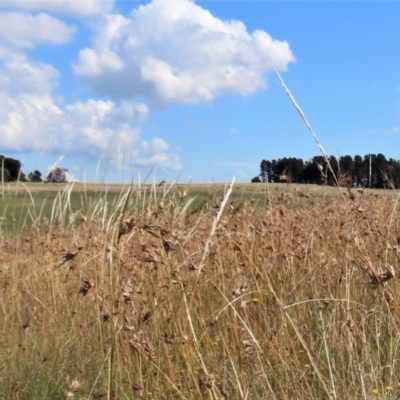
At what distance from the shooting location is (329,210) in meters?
4.39

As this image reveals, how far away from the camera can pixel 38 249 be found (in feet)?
15.1

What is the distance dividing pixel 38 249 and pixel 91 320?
5.52 ft

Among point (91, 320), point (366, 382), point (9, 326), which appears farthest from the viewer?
point (9, 326)

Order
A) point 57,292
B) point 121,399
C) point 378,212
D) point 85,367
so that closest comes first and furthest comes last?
point 121,399, point 85,367, point 57,292, point 378,212

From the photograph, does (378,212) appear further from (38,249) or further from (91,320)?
(38,249)

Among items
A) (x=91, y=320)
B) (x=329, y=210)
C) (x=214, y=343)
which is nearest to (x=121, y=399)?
(x=214, y=343)

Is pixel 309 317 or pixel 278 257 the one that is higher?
pixel 278 257

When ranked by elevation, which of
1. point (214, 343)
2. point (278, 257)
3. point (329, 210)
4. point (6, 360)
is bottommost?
point (6, 360)

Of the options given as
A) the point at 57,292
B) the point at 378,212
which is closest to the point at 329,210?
the point at 378,212

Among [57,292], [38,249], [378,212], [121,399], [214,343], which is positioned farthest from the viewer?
[38,249]

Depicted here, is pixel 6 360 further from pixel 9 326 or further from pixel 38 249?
pixel 38 249

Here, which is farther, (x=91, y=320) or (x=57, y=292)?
(x=57, y=292)

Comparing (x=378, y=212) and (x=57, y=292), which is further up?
(x=378, y=212)

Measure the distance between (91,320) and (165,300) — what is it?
56 centimetres
